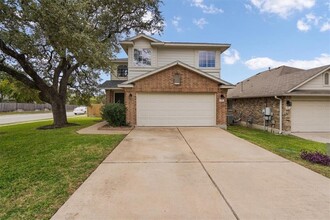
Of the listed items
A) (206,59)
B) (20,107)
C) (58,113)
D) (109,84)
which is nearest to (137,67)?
(109,84)

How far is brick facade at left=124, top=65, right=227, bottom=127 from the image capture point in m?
13.9

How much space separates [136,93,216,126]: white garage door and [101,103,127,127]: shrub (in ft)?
3.02

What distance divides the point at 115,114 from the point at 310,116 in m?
12.2

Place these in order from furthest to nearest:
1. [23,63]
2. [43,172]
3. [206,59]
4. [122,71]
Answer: [122,71] → [206,59] → [23,63] → [43,172]

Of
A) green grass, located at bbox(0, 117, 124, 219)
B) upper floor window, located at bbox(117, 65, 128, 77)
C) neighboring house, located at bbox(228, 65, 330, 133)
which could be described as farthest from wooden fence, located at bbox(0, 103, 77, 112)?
neighboring house, located at bbox(228, 65, 330, 133)

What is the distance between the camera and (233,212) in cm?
346

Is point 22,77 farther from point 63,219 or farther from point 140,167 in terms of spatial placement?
point 63,219

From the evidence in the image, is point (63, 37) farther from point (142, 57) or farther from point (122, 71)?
point (122, 71)

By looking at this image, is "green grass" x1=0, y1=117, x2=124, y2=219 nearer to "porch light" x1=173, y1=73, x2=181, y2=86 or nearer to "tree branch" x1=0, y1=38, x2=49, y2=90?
"tree branch" x1=0, y1=38, x2=49, y2=90

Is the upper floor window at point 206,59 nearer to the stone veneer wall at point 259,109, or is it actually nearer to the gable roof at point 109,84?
the stone veneer wall at point 259,109

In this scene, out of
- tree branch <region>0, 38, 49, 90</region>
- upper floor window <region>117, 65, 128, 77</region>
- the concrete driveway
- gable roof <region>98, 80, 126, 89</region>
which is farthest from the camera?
upper floor window <region>117, 65, 128, 77</region>

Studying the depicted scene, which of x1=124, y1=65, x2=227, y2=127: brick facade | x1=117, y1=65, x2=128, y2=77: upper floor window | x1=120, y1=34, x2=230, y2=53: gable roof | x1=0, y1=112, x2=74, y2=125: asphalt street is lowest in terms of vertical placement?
x1=0, y1=112, x2=74, y2=125: asphalt street

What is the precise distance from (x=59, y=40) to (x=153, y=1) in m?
9.39

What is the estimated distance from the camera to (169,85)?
→ 1388cm
